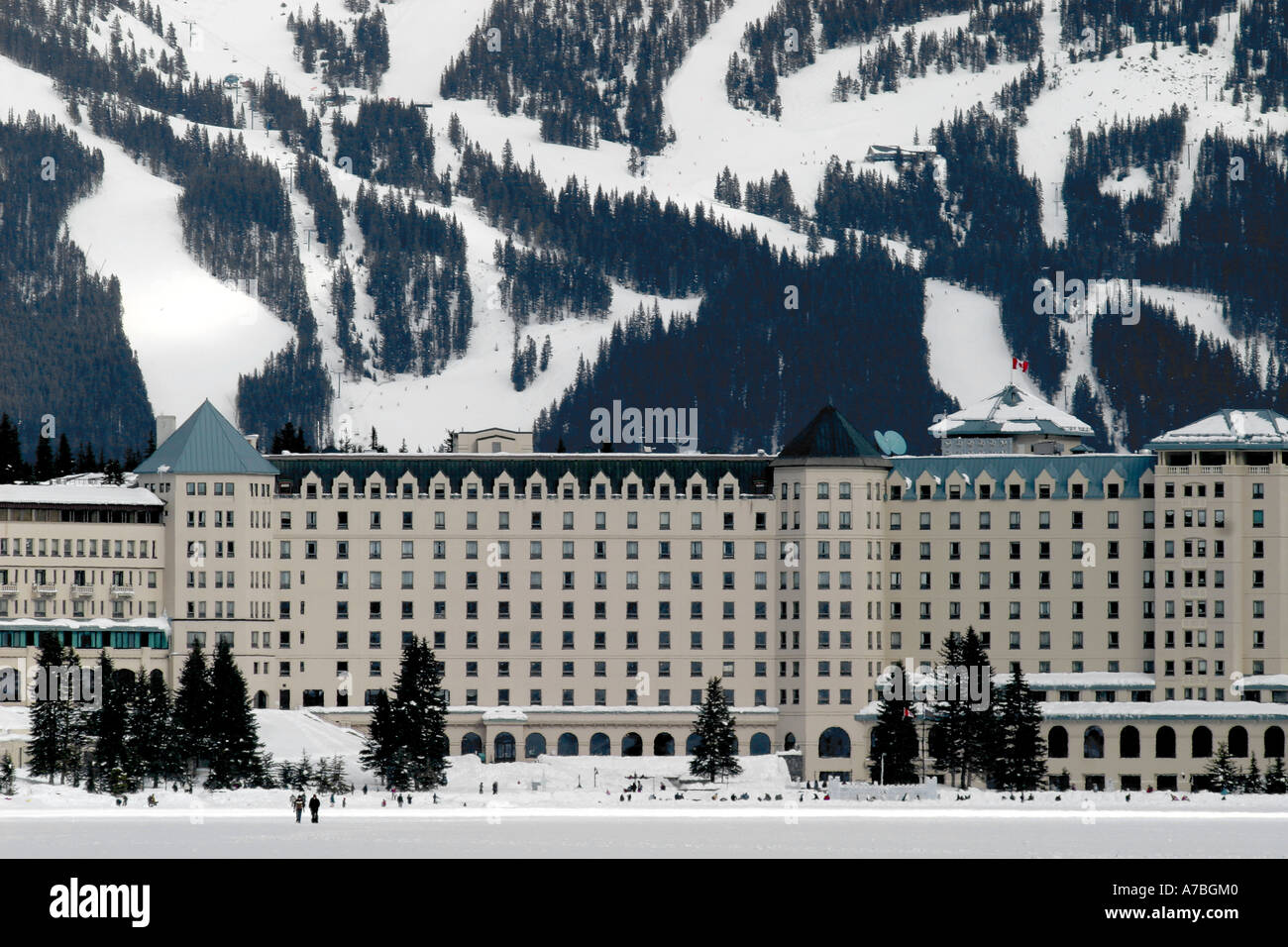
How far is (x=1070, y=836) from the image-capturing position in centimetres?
19012

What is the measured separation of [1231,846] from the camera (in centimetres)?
18162
